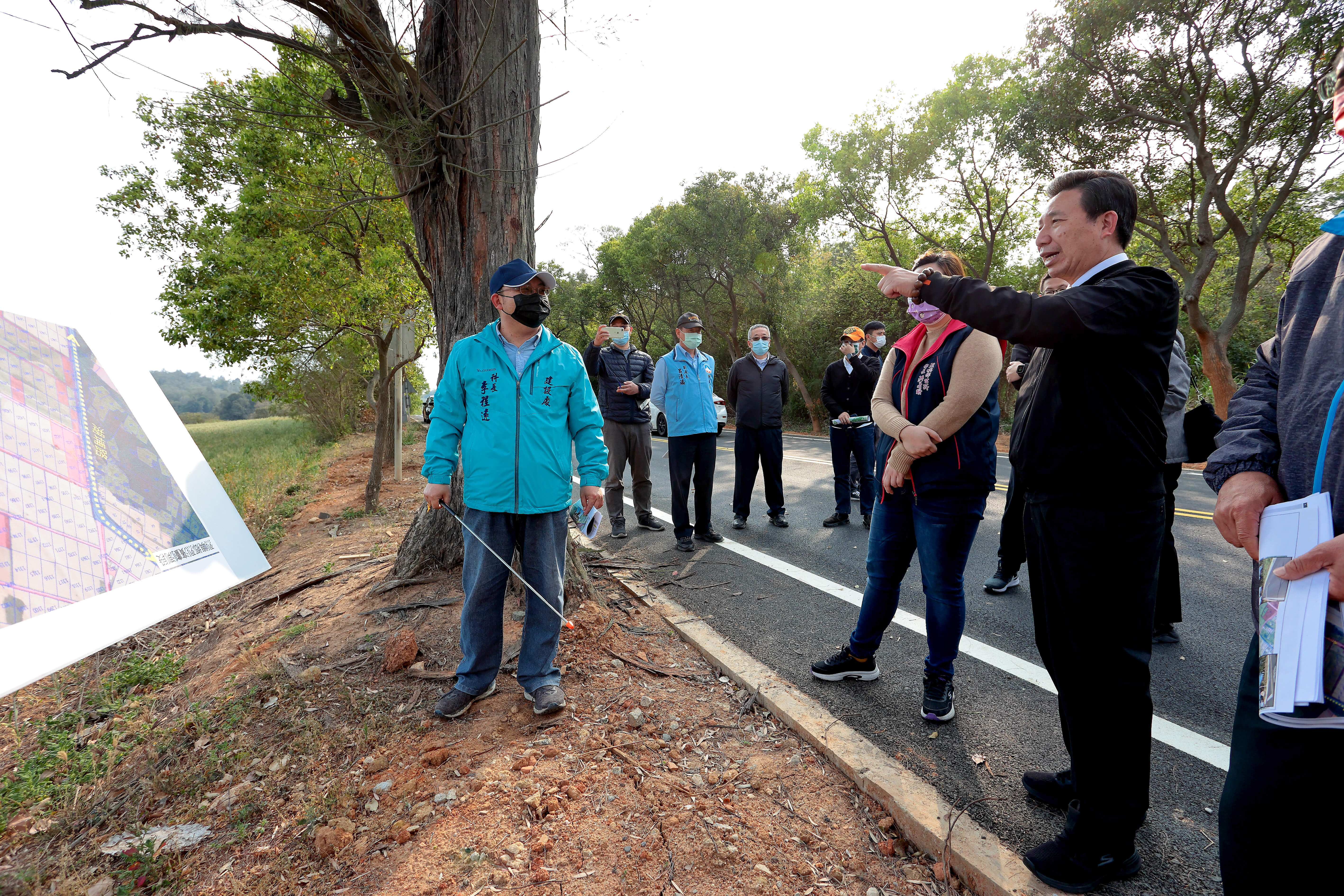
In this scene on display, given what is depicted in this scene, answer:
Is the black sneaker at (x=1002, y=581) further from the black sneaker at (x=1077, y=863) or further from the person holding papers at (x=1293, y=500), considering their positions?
the person holding papers at (x=1293, y=500)

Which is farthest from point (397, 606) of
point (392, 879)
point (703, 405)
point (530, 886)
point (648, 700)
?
point (703, 405)

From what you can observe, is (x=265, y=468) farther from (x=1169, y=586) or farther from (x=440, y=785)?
(x=1169, y=586)

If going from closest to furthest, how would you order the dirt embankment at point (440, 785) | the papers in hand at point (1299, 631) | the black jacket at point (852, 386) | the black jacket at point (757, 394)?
1. the papers in hand at point (1299, 631)
2. the dirt embankment at point (440, 785)
3. the black jacket at point (757, 394)
4. the black jacket at point (852, 386)

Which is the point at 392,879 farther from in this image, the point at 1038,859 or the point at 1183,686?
the point at 1183,686

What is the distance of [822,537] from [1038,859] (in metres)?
4.45

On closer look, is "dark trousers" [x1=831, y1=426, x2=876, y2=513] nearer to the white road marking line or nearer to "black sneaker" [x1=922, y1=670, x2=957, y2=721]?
the white road marking line

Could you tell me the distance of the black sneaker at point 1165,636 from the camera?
3695mm

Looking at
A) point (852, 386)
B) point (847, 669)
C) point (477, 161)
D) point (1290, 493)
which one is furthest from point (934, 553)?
point (852, 386)

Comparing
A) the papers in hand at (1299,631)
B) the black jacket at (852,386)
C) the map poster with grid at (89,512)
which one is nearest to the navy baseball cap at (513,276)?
the map poster with grid at (89,512)

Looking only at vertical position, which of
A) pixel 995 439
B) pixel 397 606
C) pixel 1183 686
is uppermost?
pixel 995 439

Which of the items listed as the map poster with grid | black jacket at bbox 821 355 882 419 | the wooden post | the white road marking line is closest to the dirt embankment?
the map poster with grid

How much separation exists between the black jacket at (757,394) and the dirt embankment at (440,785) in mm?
3122

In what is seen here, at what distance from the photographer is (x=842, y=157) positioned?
18.8 meters

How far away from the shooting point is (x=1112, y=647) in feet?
6.21
